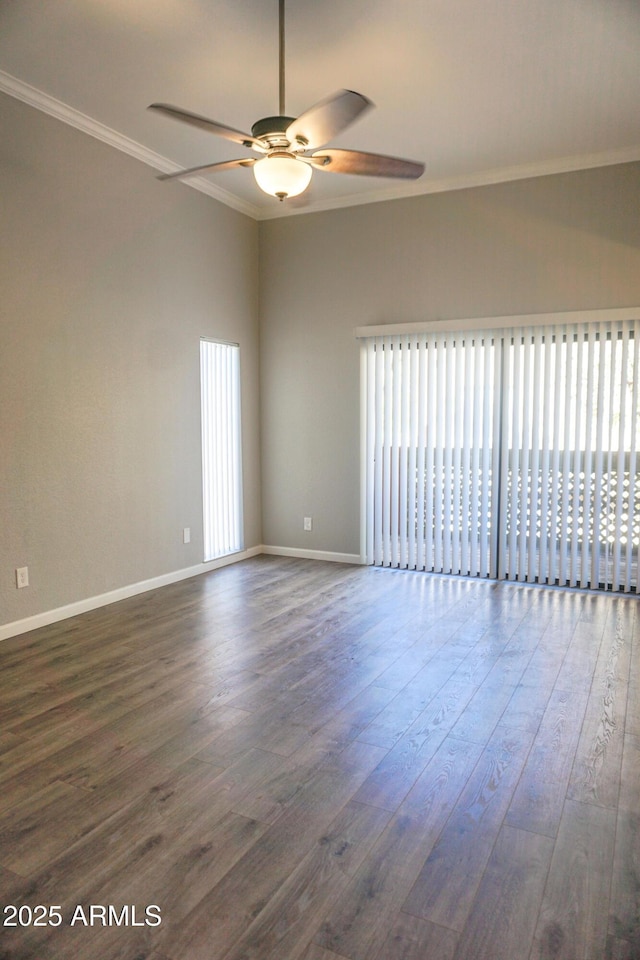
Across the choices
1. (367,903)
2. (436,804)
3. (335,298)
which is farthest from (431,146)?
(367,903)

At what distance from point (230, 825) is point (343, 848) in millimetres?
381

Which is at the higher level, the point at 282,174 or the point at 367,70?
the point at 367,70

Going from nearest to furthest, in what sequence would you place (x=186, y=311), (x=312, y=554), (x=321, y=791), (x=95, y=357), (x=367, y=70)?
(x=321, y=791), (x=367, y=70), (x=95, y=357), (x=186, y=311), (x=312, y=554)

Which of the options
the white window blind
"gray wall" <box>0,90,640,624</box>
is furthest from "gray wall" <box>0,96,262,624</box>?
the white window blind

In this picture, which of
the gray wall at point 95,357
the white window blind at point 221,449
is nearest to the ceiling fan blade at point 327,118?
the gray wall at point 95,357

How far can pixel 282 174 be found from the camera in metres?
2.77

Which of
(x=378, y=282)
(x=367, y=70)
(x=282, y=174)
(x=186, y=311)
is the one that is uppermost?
(x=367, y=70)

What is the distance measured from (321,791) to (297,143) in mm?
2597

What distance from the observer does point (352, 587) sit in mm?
5070

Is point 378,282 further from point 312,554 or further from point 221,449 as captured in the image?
point 312,554

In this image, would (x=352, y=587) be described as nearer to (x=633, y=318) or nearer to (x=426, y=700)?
(x=426, y=700)

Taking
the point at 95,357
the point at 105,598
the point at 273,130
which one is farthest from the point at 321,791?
the point at 95,357

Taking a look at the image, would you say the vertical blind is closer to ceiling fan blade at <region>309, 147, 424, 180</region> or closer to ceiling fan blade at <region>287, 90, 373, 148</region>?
ceiling fan blade at <region>309, 147, 424, 180</region>

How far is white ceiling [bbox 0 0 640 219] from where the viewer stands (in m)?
3.07
